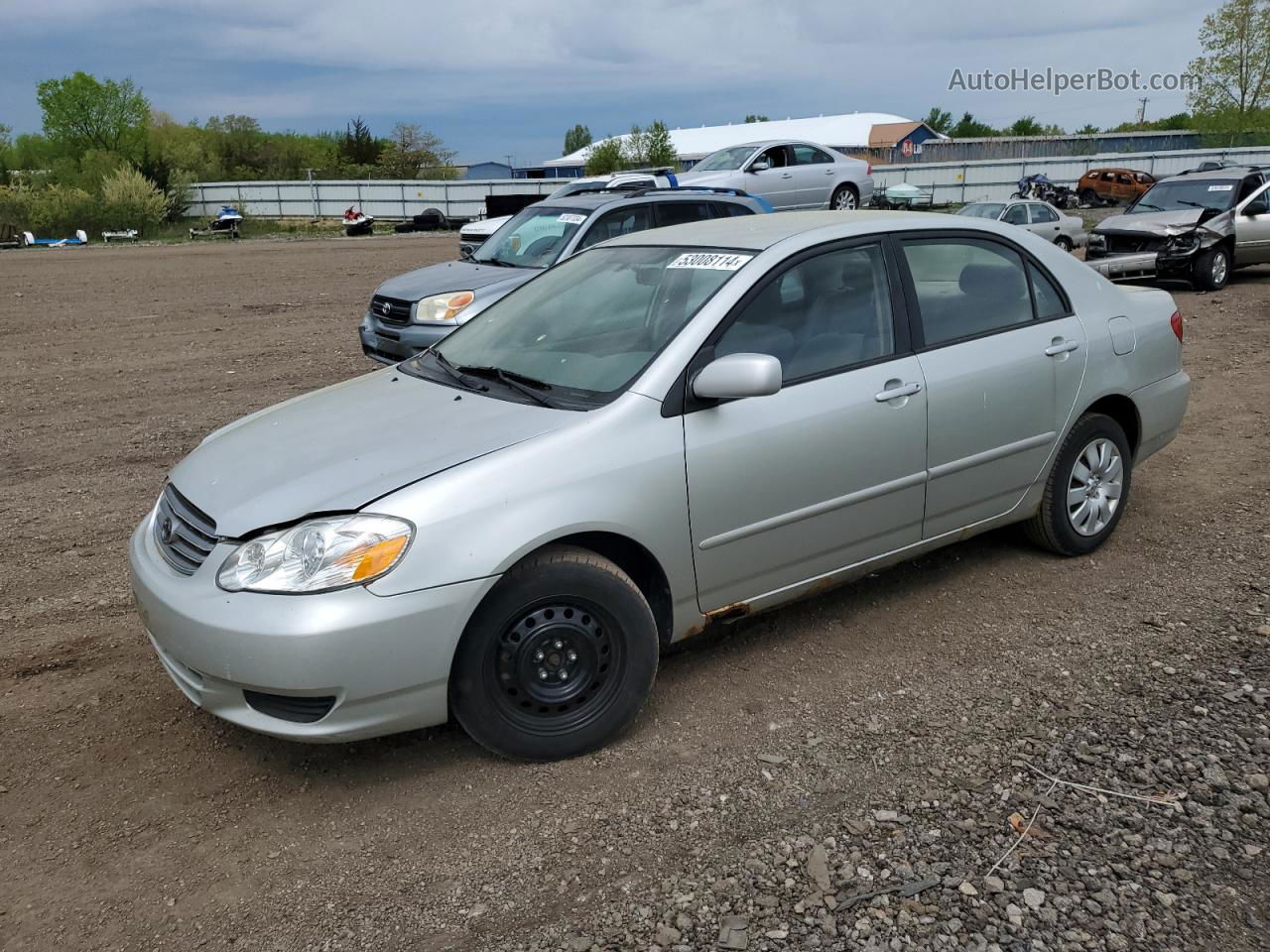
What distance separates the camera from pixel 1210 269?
590 inches

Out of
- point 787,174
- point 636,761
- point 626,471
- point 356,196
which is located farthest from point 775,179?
point 356,196

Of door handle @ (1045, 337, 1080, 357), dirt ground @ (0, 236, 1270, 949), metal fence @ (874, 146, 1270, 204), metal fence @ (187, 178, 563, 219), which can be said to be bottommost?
dirt ground @ (0, 236, 1270, 949)

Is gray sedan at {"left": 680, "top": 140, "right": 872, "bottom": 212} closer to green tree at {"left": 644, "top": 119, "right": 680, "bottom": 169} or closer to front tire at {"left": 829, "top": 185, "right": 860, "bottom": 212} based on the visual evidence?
front tire at {"left": 829, "top": 185, "right": 860, "bottom": 212}

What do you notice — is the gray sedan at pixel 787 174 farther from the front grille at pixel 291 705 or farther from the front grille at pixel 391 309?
the front grille at pixel 291 705

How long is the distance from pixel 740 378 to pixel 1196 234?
14063 millimetres

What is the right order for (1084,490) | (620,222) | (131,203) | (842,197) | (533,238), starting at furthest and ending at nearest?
(131,203), (842,197), (533,238), (620,222), (1084,490)

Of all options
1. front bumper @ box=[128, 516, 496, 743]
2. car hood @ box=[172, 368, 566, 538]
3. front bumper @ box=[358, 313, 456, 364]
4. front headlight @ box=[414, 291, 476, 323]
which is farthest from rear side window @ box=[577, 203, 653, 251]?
front bumper @ box=[128, 516, 496, 743]

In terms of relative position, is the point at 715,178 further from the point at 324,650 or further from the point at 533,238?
the point at 324,650

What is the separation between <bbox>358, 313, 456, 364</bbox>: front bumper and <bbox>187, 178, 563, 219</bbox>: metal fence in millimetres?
35621

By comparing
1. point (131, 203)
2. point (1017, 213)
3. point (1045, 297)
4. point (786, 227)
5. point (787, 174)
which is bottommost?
point (1045, 297)

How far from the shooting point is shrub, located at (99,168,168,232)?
137ft

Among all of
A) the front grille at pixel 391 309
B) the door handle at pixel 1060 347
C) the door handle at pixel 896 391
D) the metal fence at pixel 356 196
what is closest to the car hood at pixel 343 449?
the door handle at pixel 896 391

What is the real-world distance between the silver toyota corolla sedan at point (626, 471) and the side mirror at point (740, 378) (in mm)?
10

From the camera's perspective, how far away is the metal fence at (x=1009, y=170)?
4209 centimetres
